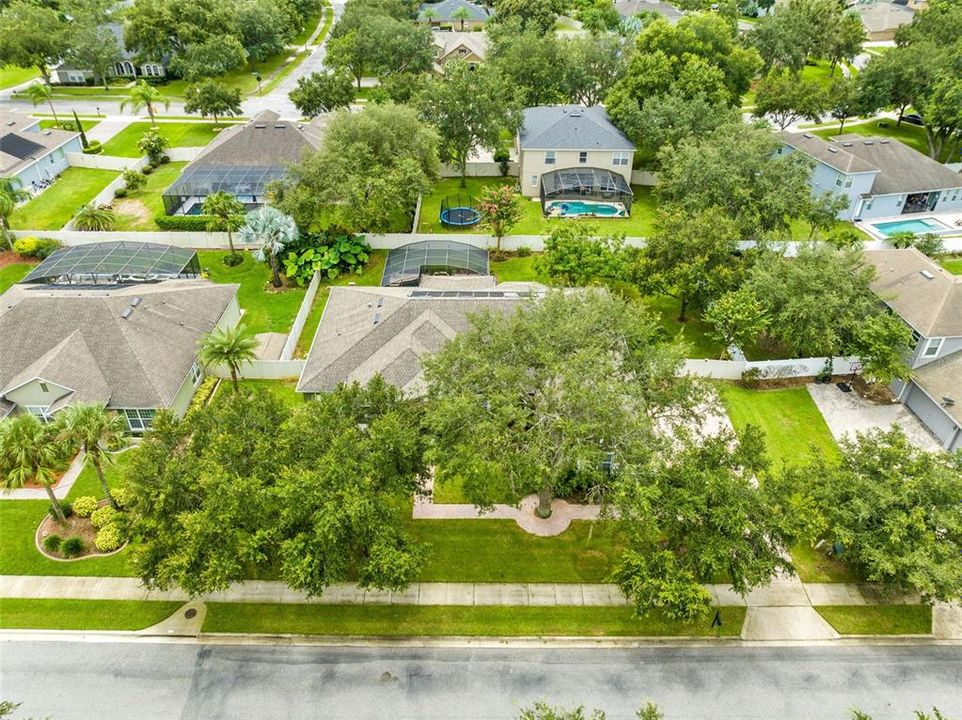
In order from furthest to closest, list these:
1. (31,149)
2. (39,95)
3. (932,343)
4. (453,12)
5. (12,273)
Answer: (453,12), (39,95), (31,149), (12,273), (932,343)

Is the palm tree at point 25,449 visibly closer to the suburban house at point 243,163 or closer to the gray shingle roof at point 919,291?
the suburban house at point 243,163

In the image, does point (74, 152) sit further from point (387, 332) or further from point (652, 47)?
point (652, 47)

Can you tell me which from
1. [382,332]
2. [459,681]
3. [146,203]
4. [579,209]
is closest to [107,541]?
[382,332]

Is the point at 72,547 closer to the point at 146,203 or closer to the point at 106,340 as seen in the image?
the point at 106,340

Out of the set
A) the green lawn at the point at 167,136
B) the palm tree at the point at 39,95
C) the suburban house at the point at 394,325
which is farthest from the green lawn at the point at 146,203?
the suburban house at the point at 394,325

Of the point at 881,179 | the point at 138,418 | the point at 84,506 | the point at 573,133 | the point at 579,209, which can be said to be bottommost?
the point at 84,506

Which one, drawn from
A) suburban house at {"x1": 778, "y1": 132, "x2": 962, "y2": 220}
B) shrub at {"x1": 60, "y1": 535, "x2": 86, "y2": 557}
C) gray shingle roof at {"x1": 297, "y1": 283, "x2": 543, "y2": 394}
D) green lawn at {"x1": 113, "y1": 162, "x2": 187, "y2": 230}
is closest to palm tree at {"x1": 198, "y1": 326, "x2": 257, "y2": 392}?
gray shingle roof at {"x1": 297, "y1": 283, "x2": 543, "y2": 394}
